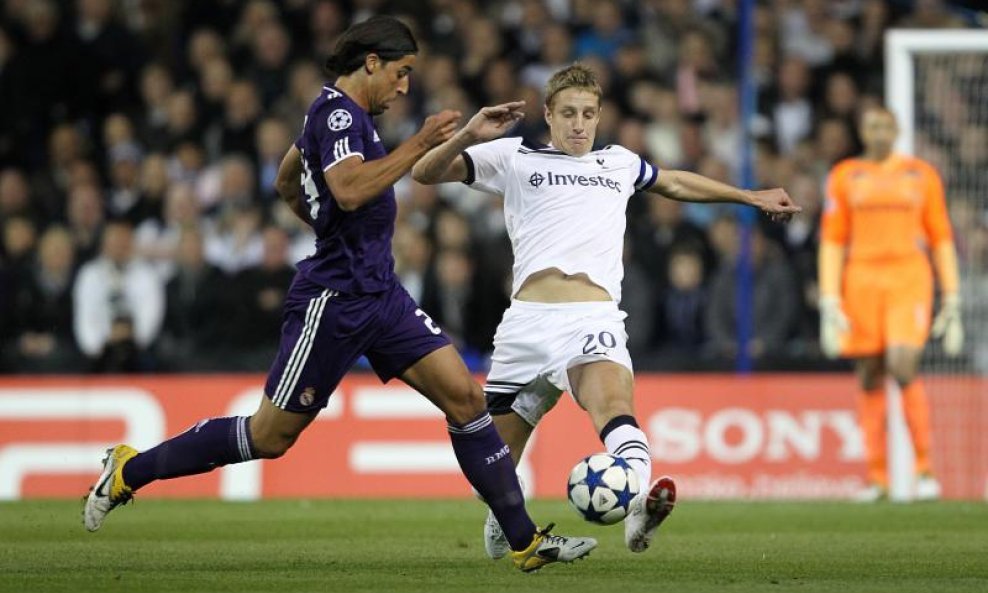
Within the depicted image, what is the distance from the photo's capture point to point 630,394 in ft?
24.9

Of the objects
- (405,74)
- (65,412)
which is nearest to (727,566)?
(405,74)

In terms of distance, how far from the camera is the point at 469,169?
8000 millimetres

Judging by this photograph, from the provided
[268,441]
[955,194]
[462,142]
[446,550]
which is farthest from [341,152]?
[955,194]

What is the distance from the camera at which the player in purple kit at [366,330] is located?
23.9 feet

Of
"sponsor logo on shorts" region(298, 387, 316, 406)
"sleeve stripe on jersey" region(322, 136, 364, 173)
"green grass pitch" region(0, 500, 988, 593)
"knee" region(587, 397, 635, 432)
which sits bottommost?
"green grass pitch" region(0, 500, 988, 593)

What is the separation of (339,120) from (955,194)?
812 cm

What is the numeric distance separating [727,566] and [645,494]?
878 mm

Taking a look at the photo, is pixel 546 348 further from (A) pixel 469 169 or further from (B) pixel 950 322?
(B) pixel 950 322

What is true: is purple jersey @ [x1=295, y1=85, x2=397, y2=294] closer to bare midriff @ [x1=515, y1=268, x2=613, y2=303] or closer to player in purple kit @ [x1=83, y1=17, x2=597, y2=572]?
player in purple kit @ [x1=83, y1=17, x2=597, y2=572]

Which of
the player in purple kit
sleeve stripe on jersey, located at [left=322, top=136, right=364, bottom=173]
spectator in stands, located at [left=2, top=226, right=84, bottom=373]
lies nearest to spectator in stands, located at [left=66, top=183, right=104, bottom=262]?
spectator in stands, located at [left=2, top=226, right=84, bottom=373]

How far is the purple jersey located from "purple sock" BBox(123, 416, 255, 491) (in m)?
0.74

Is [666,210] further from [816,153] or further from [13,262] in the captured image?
[13,262]

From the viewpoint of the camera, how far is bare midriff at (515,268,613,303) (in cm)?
786

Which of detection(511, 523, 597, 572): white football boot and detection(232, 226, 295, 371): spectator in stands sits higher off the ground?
detection(232, 226, 295, 371): spectator in stands
